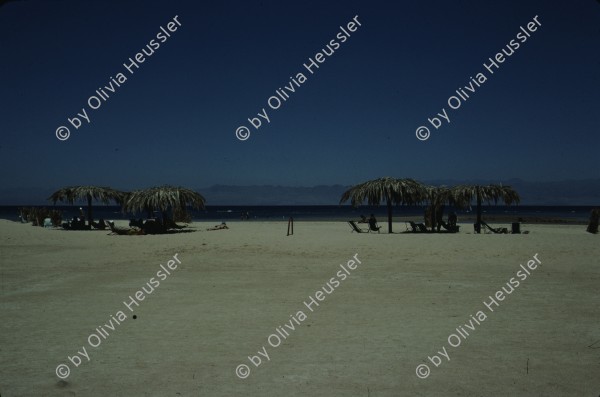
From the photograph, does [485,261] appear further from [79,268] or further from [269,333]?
[79,268]

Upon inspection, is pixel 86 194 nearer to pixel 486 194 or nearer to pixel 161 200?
pixel 161 200

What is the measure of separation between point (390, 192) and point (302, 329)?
17326mm

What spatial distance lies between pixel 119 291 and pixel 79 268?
353 centimetres

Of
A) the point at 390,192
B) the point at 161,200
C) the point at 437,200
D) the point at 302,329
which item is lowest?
the point at 302,329

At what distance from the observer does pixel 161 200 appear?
22.5 meters

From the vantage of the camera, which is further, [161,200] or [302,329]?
[161,200]

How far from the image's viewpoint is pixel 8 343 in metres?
5.28

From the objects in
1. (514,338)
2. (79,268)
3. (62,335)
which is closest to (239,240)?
(79,268)

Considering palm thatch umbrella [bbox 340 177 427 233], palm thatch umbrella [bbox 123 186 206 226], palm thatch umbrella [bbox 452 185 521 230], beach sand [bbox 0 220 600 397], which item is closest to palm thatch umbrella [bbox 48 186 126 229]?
palm thatch umbrella [bbox 123 186 206 226]

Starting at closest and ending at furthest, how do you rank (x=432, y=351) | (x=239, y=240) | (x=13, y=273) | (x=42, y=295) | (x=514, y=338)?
1. (x=432, y=351)
2. (x=514, y=338)
3. (x=42, y=295)
4. (x=13, y=273)
5. (x=239, y=240)

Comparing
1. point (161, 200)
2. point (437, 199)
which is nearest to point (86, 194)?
point (161, 200)

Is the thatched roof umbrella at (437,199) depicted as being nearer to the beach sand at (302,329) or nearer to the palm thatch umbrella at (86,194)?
the beach sand at (302,329)

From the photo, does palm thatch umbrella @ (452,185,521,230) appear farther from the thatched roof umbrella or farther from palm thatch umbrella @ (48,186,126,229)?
palm thatch umbrella @ (48,186,126,229)

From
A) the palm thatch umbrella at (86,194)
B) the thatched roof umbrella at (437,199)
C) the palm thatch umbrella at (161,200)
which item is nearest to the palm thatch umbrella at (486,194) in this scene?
the thatched roof umbrella at (437,199)
